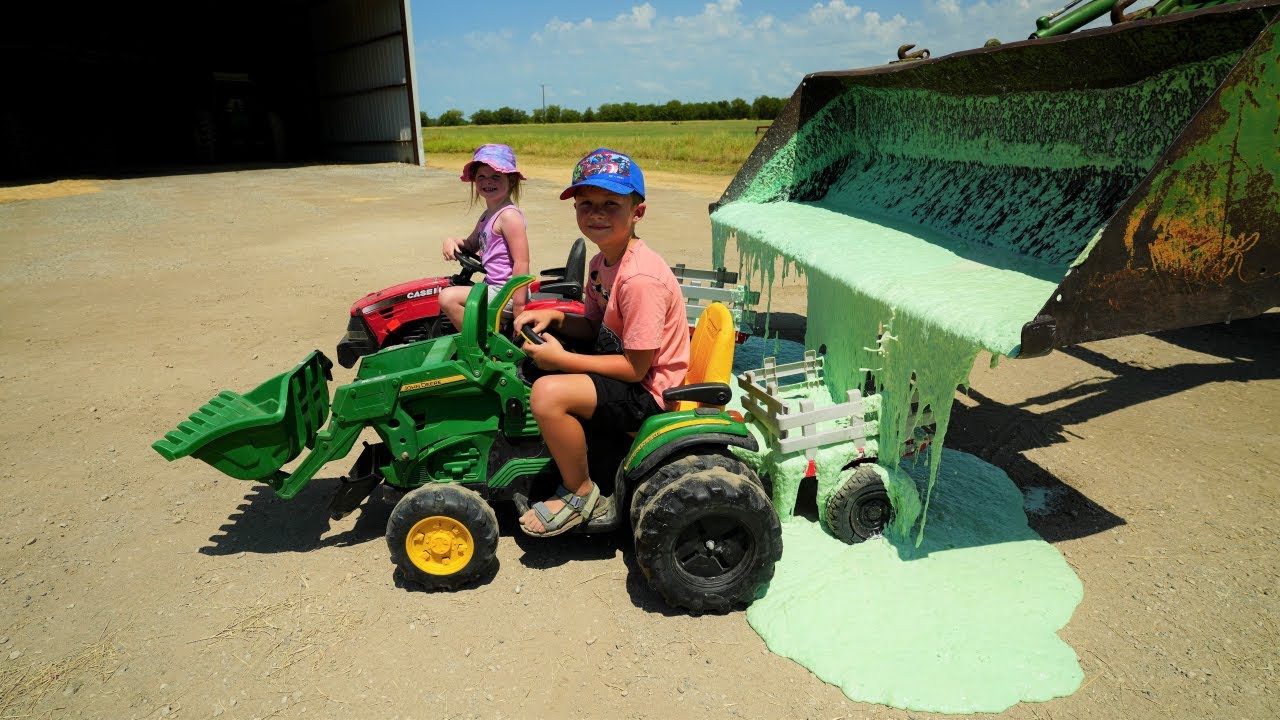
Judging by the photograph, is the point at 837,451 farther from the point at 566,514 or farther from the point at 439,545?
the point at 439,545

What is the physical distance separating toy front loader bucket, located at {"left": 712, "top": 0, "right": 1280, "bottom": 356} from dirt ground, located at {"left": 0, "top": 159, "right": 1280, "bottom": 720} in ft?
3.66

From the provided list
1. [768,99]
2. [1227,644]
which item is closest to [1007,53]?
[1227,644]

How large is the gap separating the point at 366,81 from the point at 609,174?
24.1 meters

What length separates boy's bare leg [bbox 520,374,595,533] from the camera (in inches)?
111

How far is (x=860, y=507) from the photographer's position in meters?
3.26

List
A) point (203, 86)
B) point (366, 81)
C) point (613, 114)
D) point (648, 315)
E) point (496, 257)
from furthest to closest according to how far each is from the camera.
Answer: point (613, 114) < point (203, 86) < point (366, 81) < point (496, 257) < point (648, 315)

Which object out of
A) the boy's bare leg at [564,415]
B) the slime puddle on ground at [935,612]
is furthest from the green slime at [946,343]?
the boy's bare leg at [564,415]

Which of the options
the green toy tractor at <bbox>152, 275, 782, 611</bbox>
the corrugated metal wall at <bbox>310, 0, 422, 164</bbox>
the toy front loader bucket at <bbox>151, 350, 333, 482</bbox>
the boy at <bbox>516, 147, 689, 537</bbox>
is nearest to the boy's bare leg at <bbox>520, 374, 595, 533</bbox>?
the boy at <bbox>516, 147, 689, 537</bbox>

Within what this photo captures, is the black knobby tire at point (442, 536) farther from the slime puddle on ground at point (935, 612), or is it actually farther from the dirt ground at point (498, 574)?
the slime puddle on ground at point (935, 612)

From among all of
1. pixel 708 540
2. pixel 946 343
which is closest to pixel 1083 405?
pixel 946 343

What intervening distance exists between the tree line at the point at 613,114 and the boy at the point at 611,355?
78.1 meters

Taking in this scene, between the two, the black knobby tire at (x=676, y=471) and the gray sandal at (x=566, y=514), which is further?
the gray sandal at (x=566, y=514)

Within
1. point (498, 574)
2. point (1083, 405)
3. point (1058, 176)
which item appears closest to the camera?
point (498, 574)

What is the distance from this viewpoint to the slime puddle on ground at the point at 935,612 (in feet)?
8.22
